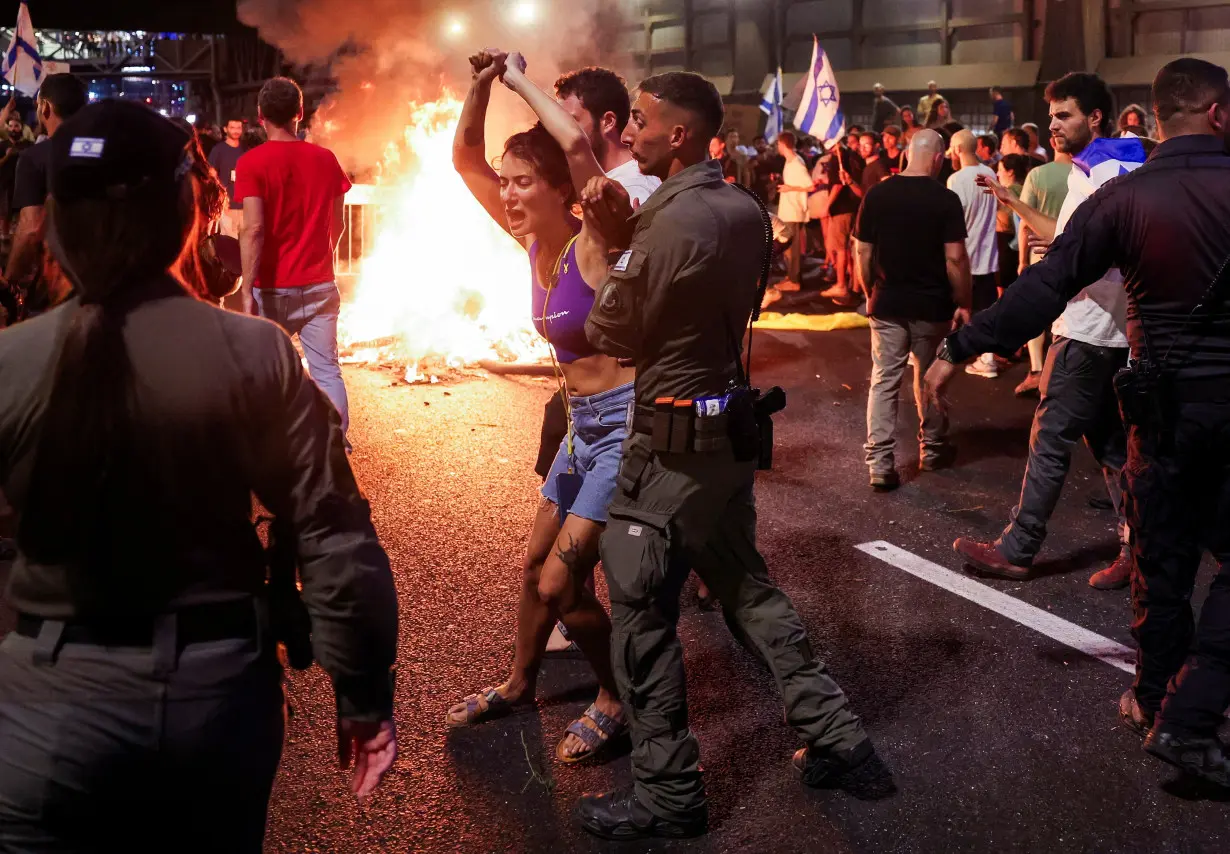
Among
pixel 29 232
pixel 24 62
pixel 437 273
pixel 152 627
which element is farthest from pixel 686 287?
pixel 24 62

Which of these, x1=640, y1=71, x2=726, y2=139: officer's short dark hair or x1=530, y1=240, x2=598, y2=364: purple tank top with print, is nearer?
x1=640, y1=71, x2=726, y2=139: officer's short dark hair

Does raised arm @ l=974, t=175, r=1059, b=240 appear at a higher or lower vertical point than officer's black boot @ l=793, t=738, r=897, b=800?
higher

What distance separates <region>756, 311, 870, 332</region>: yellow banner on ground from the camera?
1146 centimetres

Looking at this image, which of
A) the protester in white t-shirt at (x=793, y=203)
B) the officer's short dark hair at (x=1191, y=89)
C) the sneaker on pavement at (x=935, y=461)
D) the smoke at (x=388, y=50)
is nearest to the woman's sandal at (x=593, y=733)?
the officer's short dark hair at (x=1191, y=89)

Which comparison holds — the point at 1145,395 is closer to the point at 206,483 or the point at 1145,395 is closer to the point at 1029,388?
the point at 206,483

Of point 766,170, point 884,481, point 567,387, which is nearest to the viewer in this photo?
point 567,387

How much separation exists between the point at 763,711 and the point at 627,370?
129 centimetres

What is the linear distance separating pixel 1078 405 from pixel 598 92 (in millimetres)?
2526

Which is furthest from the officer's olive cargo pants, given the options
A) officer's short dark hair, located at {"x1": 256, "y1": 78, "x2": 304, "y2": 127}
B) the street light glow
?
the street light glow

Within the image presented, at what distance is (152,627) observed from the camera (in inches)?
65.9

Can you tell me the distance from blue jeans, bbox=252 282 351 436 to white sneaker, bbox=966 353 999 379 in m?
5.33

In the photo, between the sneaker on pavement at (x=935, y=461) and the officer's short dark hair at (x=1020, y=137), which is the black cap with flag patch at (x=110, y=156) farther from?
the officer's short dark hair at (x=1020, y=137)

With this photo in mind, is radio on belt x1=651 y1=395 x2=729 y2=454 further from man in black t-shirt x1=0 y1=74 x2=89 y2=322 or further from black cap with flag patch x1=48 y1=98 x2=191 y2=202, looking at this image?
man in black t-shirt x1=0 y1=74 x2=89 y2=322

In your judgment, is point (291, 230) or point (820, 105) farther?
point (820, 105)
